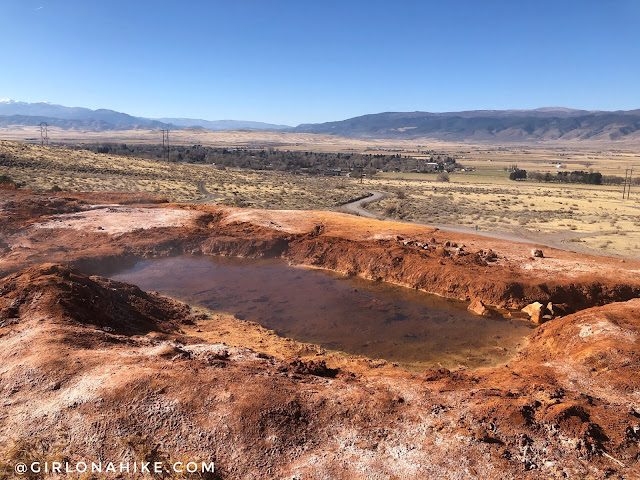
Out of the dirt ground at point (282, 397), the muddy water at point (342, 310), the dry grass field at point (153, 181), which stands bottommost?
the muddy water at point (342, 310)

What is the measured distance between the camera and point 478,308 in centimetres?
1791

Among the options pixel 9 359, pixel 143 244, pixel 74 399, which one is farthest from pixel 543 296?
pixel 143 244

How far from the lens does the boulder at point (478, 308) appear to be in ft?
58.3

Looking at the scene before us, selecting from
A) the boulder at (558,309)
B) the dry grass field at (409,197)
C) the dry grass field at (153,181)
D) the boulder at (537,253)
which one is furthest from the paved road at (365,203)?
the boulder at (558,309)

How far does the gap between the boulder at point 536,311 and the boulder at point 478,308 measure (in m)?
1.57

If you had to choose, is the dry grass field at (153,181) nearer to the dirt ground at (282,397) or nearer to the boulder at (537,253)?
the boulder at (537,253)

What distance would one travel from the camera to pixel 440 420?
8.51m

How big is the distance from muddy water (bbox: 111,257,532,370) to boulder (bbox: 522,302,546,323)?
0.57 m

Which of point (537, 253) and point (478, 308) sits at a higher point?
point (537, 253)

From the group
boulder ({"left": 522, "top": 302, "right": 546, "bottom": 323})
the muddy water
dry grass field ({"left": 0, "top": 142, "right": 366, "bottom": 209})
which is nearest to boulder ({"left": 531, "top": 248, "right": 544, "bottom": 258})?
boulder ({"left": 522, "top": 302, "right": 546, "bottom": 323})

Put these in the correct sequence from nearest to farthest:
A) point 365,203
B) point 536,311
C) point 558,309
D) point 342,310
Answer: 1. point 536,311
2. point 558,309
3. point 342,310
4. point 365,203

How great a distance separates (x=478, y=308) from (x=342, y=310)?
5754mm

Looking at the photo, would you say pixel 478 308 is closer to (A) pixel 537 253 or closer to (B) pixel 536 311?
(B) pixel 536 311

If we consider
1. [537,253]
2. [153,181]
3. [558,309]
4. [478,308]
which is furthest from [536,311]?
[153,181]
